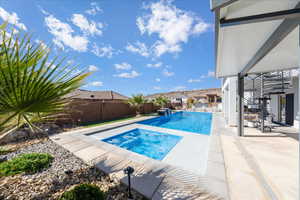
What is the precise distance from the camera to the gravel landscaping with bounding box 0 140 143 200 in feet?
7.00

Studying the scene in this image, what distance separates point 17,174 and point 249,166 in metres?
5.70

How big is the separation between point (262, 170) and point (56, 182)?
15.4 feet

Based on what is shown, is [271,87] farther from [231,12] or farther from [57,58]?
[57,58]

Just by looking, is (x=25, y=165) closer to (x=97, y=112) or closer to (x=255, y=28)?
(x=255, y=28)

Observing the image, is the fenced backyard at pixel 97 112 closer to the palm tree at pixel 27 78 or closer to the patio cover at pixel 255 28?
the palm tree at pixel 27 78

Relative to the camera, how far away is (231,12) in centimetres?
171

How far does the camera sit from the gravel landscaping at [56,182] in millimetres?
2135

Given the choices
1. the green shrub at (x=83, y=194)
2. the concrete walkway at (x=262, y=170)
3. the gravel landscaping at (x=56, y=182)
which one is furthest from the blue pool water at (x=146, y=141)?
the green shrub at (x=83, y=194)

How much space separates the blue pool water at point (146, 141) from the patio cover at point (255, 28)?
462 cm

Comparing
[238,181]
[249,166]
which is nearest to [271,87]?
[249,166]

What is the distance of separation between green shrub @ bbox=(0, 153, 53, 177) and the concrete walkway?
14.5ft

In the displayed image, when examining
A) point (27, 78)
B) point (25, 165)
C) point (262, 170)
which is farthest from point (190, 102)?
point (27, 78)

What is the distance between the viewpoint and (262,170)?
8.75ft

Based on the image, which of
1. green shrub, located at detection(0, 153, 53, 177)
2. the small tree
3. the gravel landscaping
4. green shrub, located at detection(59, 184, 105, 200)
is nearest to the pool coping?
the gravel landscaping
